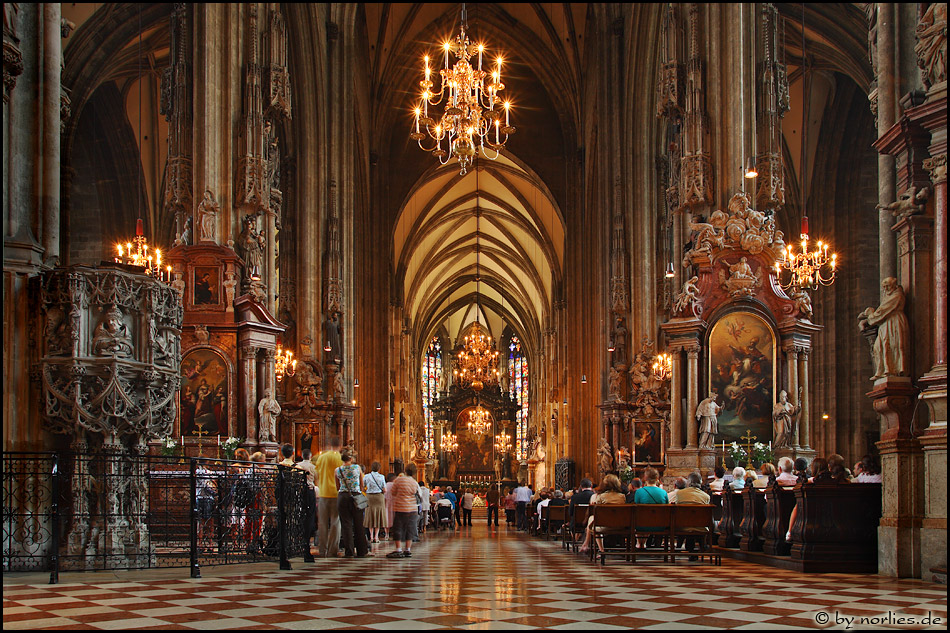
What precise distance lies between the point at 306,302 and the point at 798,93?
590 inches

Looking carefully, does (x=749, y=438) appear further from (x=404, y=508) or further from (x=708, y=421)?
(x=404, y=508)

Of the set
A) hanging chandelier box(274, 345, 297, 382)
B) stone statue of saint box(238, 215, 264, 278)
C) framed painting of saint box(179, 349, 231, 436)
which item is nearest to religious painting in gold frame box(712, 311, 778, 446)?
stone statue of saint box(238, 215, 264, 278)

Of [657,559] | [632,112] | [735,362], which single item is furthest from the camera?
[632,112]

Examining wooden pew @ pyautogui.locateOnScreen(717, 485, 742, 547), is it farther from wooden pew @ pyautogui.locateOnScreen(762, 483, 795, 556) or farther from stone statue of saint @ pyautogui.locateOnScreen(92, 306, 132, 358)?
stone statue of saint @ pyautogui.locateOnScreen(92, 306, 132, 358)

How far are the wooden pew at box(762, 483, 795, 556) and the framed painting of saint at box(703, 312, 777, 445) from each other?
5170 millimetres

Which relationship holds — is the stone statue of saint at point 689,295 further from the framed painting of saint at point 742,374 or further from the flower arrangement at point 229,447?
the flower arrangement at point 229,447

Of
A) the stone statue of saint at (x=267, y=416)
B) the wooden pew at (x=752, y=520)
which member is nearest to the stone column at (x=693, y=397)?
the wooden pew at (x=752, y=520)

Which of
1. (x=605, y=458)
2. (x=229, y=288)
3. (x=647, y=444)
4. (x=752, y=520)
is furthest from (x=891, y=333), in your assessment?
(x=605, y=458)

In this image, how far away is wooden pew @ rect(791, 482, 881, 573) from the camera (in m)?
9.66

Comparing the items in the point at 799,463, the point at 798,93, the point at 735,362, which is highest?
the point at 798,93

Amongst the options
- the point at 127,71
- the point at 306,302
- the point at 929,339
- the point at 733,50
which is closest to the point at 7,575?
the point at 929,339

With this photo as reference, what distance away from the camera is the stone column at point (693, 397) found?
1648 centimetres

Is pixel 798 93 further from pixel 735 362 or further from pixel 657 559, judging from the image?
pixel 657 559

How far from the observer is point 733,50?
17.3 meters
